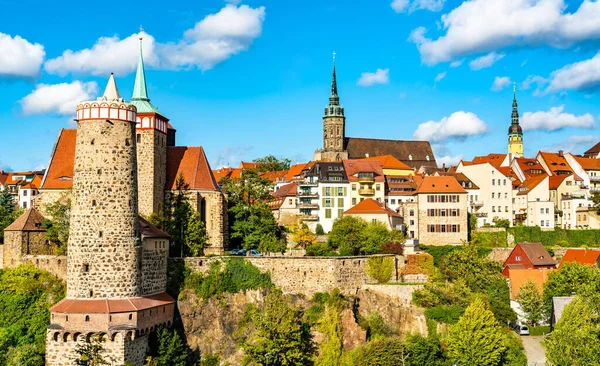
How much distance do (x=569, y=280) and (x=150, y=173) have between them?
33833 mm

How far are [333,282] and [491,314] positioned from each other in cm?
1097

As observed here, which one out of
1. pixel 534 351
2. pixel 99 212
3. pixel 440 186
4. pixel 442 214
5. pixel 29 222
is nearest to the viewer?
pixel 99 212

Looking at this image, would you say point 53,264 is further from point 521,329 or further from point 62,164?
point 521,329

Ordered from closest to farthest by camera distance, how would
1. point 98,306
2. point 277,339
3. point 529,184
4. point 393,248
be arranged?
1. point 98,306
2. point 277,339
3. point 393,248
4. point 529,184

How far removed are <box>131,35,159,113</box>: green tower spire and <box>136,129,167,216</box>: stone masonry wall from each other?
261cm

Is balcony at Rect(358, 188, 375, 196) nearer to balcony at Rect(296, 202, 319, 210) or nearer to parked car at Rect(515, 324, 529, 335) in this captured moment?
balcony at Rect(296, 202, 319, 210)

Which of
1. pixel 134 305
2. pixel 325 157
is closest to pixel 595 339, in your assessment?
pixel 134 305

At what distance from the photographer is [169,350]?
44562 mm

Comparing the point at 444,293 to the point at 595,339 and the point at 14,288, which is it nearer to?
the point at 595,339

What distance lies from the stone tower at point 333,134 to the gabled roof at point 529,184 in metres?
31.5

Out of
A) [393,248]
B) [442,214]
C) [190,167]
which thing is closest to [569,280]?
[393,248]

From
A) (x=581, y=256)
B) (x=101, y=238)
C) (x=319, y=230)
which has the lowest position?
(x=581, y=256)

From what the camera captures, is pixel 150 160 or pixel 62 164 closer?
pixel 150 160

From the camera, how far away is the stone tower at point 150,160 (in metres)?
57.6
